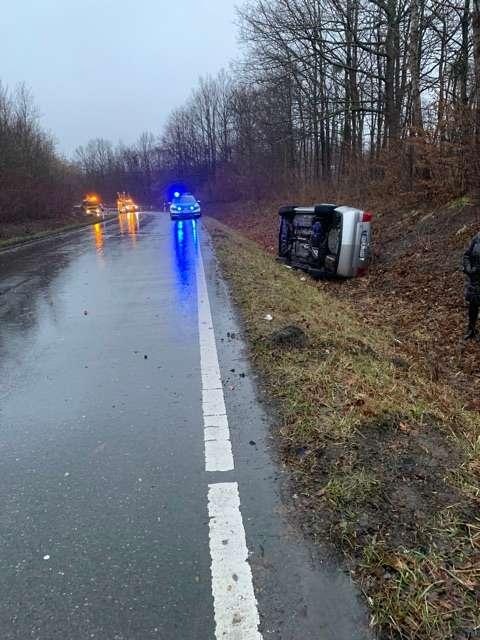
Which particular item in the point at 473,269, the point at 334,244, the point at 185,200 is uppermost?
the point at 473,269

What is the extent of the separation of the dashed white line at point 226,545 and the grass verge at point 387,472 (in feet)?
1.34

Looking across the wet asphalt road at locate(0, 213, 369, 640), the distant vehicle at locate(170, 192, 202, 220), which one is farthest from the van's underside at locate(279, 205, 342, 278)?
the distant vehicle at locate(170, 192, 202, 220)

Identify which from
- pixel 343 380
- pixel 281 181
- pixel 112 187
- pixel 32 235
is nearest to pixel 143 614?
pixel 343 380

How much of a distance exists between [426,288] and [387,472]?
672 centimetres

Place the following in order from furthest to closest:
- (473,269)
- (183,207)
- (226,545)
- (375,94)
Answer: (183,207), (375,94), (473,269), (226,545)

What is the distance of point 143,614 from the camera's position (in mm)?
2109

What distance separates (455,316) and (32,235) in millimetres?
23458

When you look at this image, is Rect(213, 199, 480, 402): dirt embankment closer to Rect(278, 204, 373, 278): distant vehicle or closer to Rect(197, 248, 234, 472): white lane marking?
Rect(278, 204, 373, 278): distant vehicle

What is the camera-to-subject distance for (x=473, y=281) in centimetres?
643

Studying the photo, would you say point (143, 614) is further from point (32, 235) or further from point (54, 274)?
point (32, 235)

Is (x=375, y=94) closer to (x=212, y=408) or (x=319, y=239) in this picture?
(x=319, y=239)

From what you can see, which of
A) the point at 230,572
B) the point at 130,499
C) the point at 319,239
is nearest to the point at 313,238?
the point at 319,239

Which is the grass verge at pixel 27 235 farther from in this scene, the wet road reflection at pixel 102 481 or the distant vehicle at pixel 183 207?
the wet road reflection at pixel 102 481

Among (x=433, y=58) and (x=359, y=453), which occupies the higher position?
(x=433, y=58)
